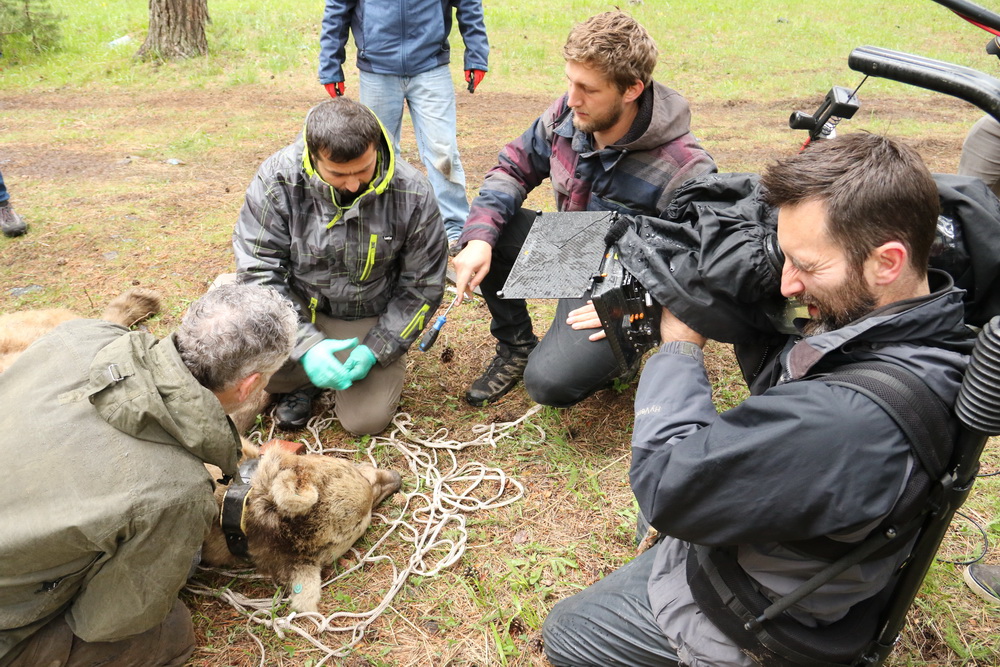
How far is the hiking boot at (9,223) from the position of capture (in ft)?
17.7

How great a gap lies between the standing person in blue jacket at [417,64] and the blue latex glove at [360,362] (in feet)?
6.53

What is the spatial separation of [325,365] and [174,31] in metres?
9.19

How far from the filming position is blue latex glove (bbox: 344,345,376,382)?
11.9 feet

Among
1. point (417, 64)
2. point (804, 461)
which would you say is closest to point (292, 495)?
point (804, 461)

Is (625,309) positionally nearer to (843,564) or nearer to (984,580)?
(843,564)

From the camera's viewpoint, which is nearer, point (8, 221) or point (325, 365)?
point (325, 365)

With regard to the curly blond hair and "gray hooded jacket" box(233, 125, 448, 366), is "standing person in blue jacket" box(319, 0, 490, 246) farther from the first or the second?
the curly blond hair

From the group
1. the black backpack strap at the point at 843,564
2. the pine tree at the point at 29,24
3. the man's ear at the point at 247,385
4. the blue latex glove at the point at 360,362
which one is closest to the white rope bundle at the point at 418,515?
the blue latex glove at the point at 360,362

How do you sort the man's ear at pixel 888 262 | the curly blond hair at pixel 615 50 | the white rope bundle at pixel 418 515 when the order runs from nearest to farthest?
the man's ear at pixel 888 262 → the white rope bundle at pixel 418 515 → the curly blond hair at pixel 615 50

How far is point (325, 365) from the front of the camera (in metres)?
3.45

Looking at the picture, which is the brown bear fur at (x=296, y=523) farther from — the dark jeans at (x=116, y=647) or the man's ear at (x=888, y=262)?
the man's ear at (x=888, y=262)

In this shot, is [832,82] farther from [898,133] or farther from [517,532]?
[517,532]

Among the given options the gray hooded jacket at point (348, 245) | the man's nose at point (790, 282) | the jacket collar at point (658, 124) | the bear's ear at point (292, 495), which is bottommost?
the bear's ear at point (292, 495)

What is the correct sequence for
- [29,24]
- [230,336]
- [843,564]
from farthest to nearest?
[29,24] < [230,336] < [843,564]
